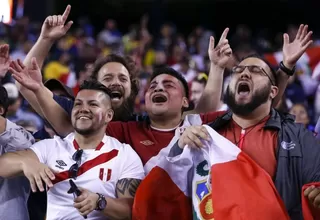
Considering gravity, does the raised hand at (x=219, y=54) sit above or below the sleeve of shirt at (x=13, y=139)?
above

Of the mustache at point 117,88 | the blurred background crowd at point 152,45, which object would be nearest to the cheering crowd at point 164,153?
the mustache at point 117,88

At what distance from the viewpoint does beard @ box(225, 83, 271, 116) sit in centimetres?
488

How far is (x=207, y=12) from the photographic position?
60.5 feet

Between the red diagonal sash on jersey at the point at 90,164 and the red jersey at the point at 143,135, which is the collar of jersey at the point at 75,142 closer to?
the red diagonal sash on jersey at the point at 90,164

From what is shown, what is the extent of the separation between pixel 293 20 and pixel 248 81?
1310cm

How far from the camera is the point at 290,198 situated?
4566 millimetres

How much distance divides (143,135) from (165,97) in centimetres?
31

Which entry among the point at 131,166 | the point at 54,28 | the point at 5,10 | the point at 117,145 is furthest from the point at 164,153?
the point at 5,10

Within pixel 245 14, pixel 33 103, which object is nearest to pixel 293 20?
pixel 245 14

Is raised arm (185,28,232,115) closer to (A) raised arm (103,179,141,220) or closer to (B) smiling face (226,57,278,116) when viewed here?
(B) smiling face (226,57,278,116)

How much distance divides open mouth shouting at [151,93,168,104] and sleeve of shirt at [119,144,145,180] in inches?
24.3

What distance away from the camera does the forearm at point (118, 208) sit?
14.9ft

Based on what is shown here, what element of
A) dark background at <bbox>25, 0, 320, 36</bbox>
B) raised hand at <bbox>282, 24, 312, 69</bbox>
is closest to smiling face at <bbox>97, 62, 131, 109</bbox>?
raised hand at <bbox>282, 24, 312, 69</bbox>

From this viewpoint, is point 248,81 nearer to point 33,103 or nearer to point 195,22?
point 33,103
